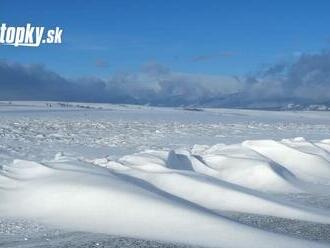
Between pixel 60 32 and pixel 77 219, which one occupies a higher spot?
pixel 60 32

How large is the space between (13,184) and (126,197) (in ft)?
7.47

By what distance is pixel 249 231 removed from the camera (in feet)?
25.6


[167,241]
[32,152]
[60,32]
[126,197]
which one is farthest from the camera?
[60,32]

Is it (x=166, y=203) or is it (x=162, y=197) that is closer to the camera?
(x=166, y=203)

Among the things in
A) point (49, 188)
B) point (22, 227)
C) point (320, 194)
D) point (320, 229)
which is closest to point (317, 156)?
point (320, 194)

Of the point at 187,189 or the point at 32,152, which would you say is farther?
the point at 32,152

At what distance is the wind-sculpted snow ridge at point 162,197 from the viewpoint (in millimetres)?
7863

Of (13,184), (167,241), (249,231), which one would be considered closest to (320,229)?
(249,231)

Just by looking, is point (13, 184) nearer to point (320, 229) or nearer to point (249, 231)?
point (249, 231)

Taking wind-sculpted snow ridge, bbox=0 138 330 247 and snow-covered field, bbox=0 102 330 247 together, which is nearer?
snow-covered field, bbox=0 102 330 247

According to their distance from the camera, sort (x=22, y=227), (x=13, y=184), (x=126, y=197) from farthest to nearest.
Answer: (x=13, y=184) < (x=126, y=197) < (x=22, y=227)

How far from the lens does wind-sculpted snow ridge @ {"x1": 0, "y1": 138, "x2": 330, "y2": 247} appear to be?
25.8 feet

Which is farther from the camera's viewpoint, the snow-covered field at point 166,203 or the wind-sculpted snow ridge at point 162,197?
the wind-sculpted snow ridge at point 162,197

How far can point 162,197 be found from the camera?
9.18 metres
